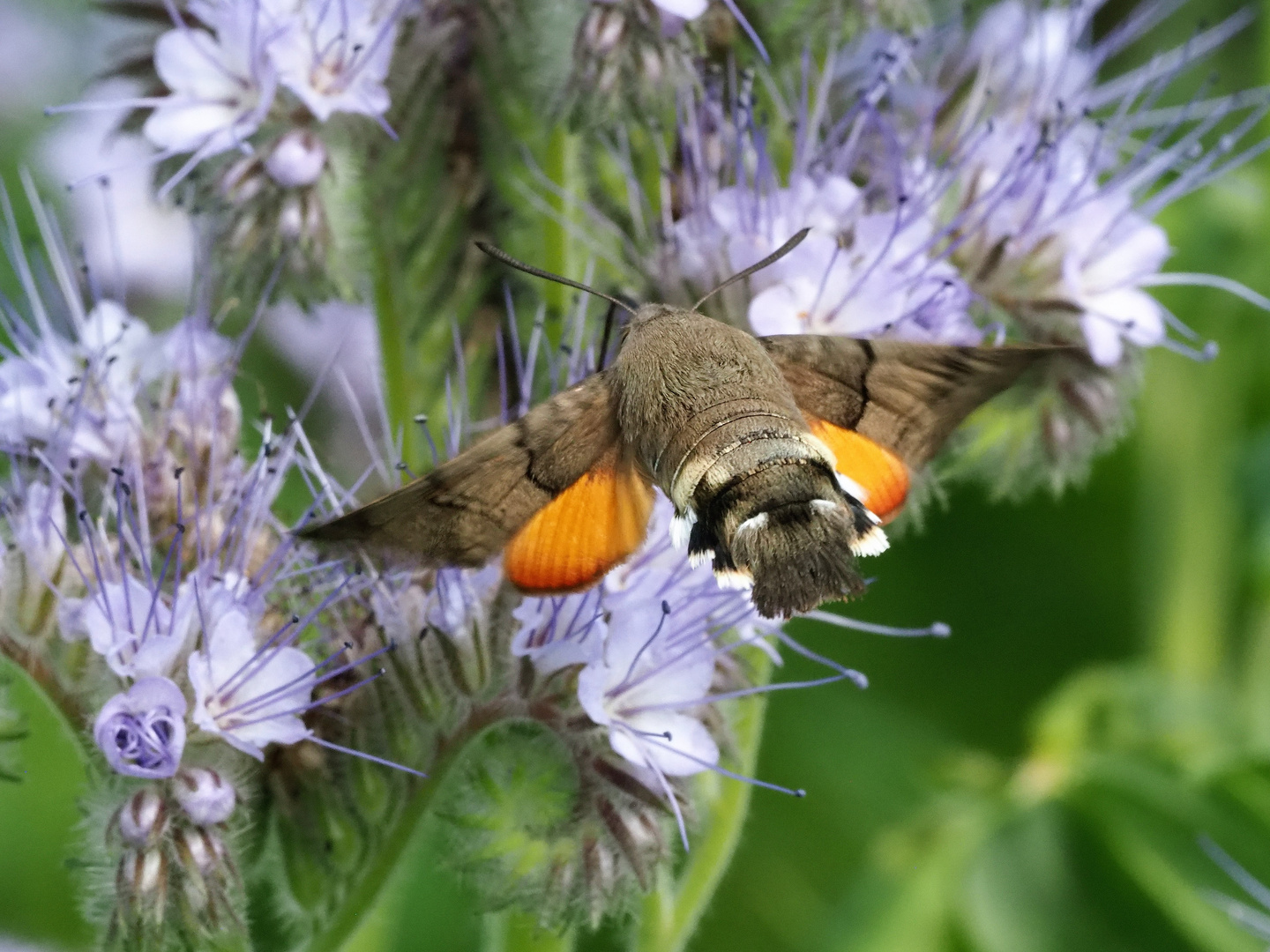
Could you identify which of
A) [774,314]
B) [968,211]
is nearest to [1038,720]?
[968,211]

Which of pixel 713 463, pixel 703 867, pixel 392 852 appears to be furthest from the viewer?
pixel 703 867

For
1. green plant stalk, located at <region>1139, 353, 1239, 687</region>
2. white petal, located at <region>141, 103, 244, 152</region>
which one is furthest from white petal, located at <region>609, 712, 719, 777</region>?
green plant stalk, located at <region>1139, 353, 1239, 687</region>

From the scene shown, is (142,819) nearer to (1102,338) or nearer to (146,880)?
(146,880)

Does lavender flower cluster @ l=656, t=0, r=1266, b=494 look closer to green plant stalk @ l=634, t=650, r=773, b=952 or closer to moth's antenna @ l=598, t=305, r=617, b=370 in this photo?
moth's antenna @ l=598, t=305, r=617, b=370

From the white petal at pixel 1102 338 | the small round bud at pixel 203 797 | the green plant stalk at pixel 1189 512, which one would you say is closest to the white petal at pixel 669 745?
the small round bud at pixel 203 797

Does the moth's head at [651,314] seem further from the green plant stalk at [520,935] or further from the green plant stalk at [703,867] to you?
the green plant stalk at [520,935]

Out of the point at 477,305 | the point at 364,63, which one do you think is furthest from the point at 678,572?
the point at 364,63

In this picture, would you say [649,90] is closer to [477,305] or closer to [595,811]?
[477,305]
